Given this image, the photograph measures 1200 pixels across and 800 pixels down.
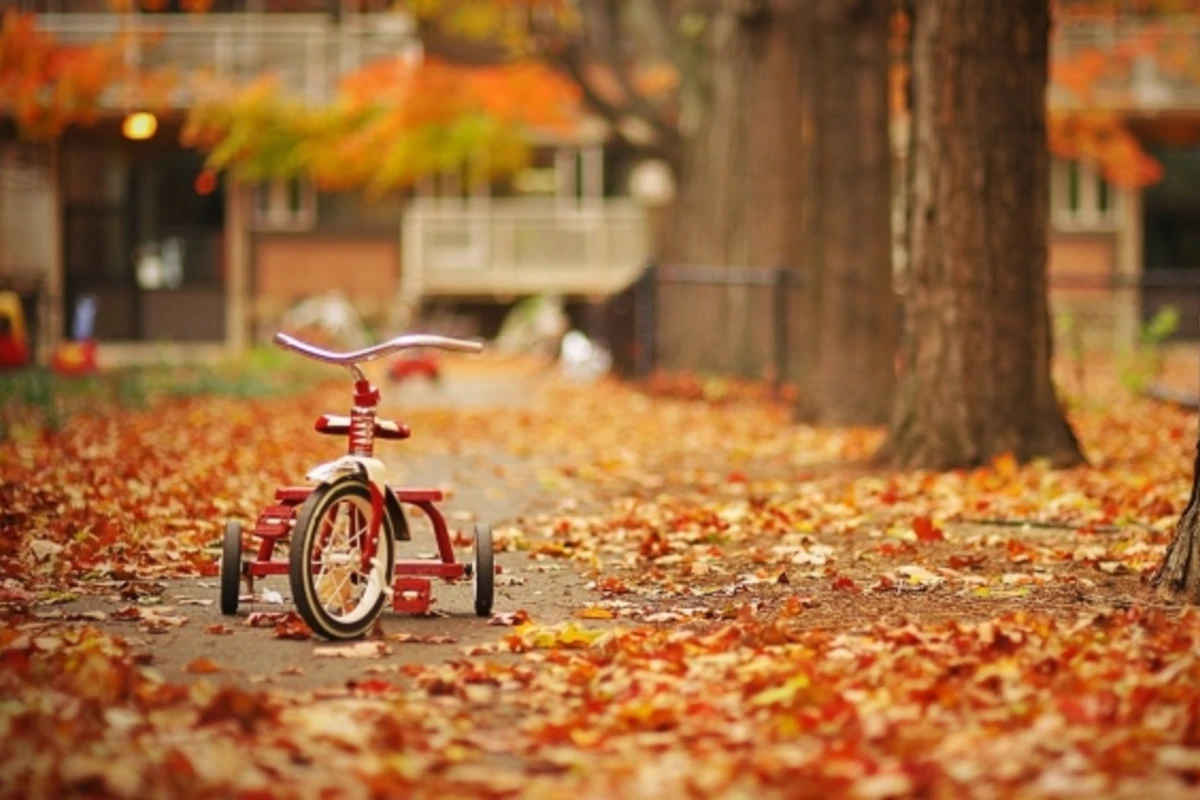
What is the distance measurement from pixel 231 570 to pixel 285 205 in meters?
35.7

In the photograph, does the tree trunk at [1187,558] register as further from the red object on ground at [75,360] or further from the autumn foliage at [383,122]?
the autumn foliage at [383,122]

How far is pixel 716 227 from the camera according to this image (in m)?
25.6

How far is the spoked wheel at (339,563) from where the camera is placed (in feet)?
26.0

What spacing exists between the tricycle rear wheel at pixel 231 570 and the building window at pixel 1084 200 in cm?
3702

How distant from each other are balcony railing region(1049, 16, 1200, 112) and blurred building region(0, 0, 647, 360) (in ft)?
27.3

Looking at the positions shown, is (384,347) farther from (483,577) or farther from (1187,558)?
(1187,558)

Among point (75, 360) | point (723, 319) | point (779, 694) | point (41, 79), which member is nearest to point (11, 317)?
point (75, 360)

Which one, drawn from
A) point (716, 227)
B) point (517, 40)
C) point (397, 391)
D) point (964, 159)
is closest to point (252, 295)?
point (517, 40)

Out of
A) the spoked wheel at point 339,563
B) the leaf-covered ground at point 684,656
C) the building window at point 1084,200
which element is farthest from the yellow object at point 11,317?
A: the building window at point 1084,200

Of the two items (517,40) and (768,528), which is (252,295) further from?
(768,528)

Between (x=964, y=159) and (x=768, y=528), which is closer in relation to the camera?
(x=768, y=528)

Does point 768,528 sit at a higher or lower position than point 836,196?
lower

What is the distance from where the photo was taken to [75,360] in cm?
2631

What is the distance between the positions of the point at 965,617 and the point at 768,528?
11.6ft
